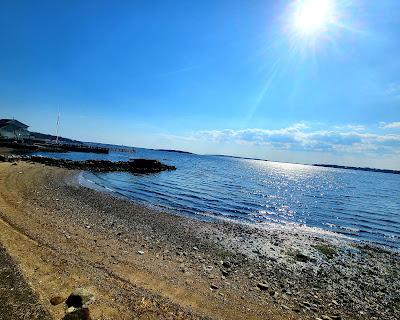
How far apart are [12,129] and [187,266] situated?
11611 cm

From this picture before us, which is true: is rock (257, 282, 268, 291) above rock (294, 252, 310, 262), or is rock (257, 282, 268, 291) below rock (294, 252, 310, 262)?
above

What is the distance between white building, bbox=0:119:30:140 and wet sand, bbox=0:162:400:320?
3901 inches

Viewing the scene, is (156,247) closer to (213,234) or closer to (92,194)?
(213,234)

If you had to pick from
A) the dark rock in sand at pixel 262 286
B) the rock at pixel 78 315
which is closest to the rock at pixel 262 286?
the dark rock in sand at pixel 262 286

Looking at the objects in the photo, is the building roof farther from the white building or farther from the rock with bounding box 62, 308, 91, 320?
the rock with bounding box 62, 308, 91, 320

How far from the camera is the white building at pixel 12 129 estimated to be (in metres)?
101

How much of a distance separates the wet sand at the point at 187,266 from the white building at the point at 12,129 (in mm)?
99075

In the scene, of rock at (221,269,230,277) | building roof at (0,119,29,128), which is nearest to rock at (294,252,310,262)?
rock at (221,269,230,277)

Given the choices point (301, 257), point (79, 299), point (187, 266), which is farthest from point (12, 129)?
point (79, 299)

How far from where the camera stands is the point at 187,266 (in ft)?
41.2

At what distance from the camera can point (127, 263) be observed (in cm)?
1168

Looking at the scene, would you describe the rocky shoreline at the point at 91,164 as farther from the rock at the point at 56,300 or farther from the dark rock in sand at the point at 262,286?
the dark rock in sand at the point at 262,286

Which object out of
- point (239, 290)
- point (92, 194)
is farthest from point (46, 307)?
point (92, 194)

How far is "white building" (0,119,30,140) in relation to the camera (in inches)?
3972
